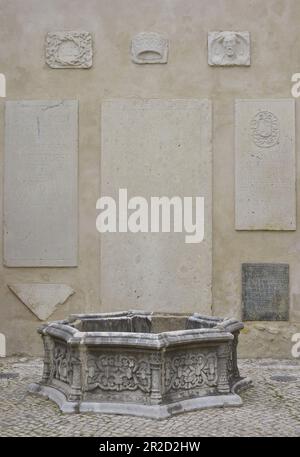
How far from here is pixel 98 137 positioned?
23.7 feet

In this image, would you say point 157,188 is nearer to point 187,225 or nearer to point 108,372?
point 187,225

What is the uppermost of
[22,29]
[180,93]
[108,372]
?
[22,29]

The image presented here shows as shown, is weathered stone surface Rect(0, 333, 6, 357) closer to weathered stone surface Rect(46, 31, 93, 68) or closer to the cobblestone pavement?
the cobblestone pavement

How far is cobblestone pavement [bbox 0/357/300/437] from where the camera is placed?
13.4ft

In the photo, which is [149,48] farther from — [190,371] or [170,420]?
[170,420]

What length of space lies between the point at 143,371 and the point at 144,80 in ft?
12.3

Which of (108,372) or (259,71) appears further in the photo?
(259,71)

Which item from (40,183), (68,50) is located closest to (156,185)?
(40,183)

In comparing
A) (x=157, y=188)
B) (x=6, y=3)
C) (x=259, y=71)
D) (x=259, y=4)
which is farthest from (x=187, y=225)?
(x=6, y=3)

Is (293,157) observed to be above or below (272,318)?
above

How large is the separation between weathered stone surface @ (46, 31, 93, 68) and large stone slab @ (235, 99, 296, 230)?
1777mm

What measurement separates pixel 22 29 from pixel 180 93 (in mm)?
1908

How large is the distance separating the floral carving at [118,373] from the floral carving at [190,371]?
17 centimetres

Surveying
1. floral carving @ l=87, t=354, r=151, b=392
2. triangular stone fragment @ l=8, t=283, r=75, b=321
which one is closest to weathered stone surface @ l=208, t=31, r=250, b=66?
triangular stone fragment @ l=8, t=283, r=75, b=321
